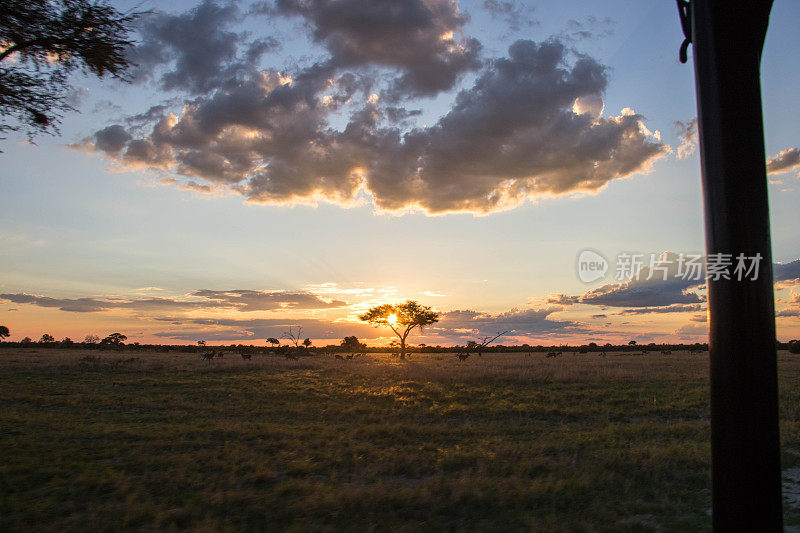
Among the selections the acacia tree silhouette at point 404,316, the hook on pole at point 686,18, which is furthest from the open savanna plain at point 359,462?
the acacia tree silhouette at point 404,316

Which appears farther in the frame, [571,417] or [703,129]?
[571,417]

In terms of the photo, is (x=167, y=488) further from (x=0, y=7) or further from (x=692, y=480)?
(x=0, y=7)

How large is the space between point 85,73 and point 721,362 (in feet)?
39.5

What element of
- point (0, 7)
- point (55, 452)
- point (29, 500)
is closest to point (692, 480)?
point (29, 500)

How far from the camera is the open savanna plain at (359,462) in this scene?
6086 mm

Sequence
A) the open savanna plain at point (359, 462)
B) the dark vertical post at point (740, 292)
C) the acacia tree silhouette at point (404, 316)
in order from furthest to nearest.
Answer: the acacia tree silhouette at point (404, 316) → the open savanna plain at point (359, 462) → the dark vertical post at point (740, 292)

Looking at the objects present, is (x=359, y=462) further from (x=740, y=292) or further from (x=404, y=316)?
(x=404, y=316)

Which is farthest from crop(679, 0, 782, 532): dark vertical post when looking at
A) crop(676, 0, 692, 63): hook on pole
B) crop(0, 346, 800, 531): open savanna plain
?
crop(0, 346, 800, 531): open savanna plain

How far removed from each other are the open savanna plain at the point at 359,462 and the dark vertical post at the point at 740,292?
10.7 ft

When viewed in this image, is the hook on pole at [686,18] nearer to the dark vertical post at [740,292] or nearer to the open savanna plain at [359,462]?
the dark vertical post at [740,292]

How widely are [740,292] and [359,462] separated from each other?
7.46m

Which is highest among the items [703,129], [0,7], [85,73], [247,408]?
[0,7]

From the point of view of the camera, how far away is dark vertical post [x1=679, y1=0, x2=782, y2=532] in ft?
9.12

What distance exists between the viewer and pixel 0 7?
28.1 ft
